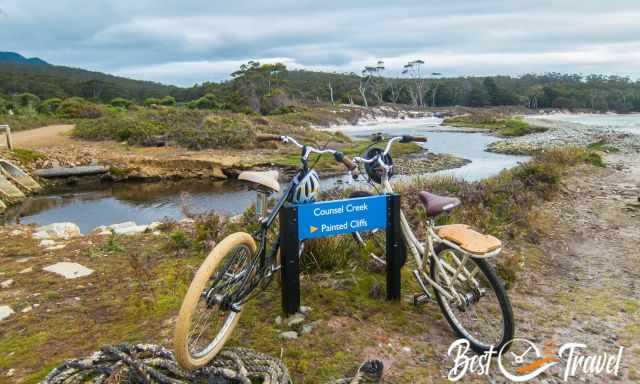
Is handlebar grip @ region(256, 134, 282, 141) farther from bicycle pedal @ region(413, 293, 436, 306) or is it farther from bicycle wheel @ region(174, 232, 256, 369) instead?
bicycle pedal @ region(413, 293, 436, 306)

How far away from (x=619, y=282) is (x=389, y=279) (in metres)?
2.78

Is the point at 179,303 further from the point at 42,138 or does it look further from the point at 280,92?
the point at 280,92

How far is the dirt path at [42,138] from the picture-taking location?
67.3 feet

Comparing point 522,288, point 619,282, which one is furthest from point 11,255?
point 619,282

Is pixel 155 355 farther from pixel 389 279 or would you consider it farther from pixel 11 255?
pixel 11 255

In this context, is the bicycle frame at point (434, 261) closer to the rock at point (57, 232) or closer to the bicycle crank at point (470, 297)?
the bicycle crank at point (470, 297)

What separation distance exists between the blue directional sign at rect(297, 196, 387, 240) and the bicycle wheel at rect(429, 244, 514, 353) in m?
0.56

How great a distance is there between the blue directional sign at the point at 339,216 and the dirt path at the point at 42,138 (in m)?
20.2

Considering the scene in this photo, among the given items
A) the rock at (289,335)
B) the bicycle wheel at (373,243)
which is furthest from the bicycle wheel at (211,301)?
the bicycle wheel at (373,243)

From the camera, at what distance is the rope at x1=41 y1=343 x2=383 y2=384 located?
2734mm

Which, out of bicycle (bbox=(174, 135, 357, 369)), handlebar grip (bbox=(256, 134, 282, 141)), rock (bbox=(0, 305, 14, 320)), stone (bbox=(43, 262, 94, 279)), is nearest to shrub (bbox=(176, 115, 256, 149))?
stone (bbox=(43, 262, 94, 279))

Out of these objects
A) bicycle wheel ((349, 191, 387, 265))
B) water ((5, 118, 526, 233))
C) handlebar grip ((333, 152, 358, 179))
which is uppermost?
handlebar grip ((333, 152, 358, 179))

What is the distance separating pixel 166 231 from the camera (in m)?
6.83

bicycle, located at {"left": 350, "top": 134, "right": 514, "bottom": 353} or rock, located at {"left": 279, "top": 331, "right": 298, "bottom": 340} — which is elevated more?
bicycle, located at {"left": 350, "top": 134, "right": 514, "bottom": 353}
